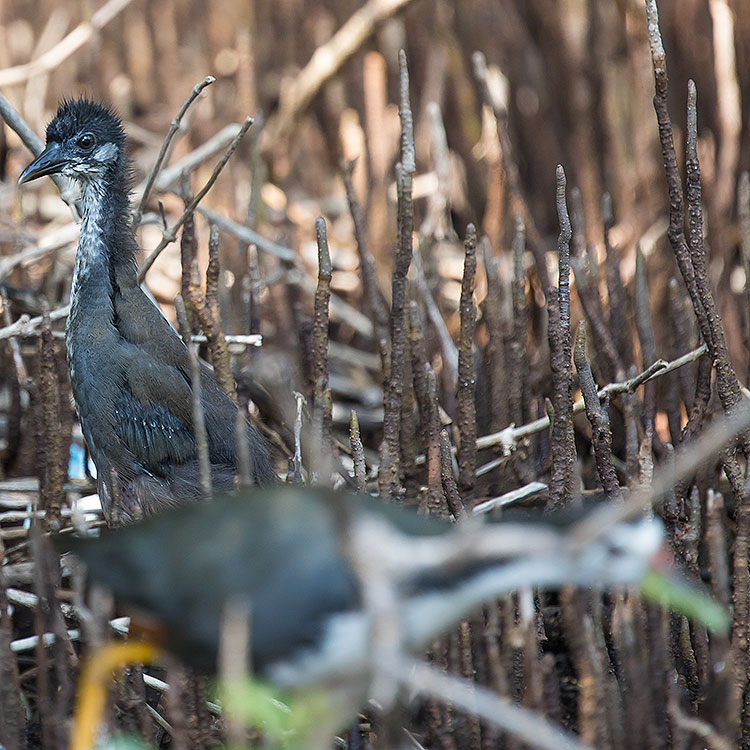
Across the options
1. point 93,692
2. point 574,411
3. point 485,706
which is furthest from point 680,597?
point 574,411

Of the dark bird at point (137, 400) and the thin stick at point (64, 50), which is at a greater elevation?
the thin stick at point (64, 50)

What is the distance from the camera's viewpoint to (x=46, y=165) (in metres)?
3.28

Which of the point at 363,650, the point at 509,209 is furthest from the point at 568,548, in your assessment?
the point at 509,209

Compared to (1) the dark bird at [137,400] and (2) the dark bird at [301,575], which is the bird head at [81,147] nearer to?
(1) the dark bird at [137,400]

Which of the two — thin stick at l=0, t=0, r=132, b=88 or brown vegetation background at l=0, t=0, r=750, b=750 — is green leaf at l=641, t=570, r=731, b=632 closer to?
brown vegetation background at l=0, t=0, r=750, b=750

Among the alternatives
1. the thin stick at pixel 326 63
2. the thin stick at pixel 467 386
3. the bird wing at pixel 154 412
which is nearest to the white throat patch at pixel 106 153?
the bird wing at pixel 154 412

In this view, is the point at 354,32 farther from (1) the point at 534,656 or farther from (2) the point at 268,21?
(1) the point at 534,656

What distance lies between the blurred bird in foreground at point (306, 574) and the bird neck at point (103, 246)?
4.30 feet

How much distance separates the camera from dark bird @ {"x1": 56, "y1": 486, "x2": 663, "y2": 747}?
1.70m

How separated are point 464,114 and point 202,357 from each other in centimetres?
272

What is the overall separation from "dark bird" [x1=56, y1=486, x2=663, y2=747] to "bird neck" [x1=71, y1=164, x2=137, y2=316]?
1323 millimetres

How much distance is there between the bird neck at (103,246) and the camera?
3.13m

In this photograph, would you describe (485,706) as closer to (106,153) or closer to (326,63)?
(106,153)

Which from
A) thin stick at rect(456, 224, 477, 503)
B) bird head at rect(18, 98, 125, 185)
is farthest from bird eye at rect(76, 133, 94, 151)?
thin stick at rect(456, 224, 477, 503)
